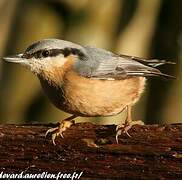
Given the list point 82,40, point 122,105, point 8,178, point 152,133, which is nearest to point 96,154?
point 152,133

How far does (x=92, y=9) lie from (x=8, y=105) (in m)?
1.31

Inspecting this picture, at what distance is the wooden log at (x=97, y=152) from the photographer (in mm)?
3316

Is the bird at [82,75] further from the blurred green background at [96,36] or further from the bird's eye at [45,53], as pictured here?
the blurred green background at [96,36]

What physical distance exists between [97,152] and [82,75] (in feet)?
3.65

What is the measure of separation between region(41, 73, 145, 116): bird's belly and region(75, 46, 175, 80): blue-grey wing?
73 mm

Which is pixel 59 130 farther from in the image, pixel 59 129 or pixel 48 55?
pixel 48 55

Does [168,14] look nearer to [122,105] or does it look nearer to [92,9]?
[92,9]

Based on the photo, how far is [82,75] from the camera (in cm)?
444

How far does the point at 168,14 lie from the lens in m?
6.72

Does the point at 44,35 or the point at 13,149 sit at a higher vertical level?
the point at 44,35

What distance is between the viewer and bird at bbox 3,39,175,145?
14.2 ft

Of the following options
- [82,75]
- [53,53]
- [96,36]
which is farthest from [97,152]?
[96,36]

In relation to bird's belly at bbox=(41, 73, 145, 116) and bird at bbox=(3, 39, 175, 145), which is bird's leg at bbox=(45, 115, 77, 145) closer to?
bird at bbox=(3, 39, 175, 145)

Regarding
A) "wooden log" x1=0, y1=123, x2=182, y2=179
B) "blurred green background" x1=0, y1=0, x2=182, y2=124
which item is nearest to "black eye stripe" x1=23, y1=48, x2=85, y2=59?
"wooden log" x1=0, y1=123, x2=182, y2=179
